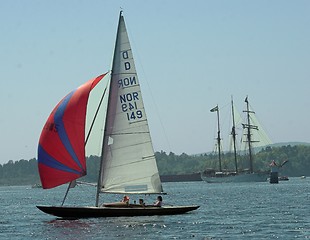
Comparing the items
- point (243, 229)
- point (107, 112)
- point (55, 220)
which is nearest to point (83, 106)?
point (107, 112)

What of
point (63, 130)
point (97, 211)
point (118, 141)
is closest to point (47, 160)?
point (63, 130)

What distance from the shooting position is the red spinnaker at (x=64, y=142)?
4925cm

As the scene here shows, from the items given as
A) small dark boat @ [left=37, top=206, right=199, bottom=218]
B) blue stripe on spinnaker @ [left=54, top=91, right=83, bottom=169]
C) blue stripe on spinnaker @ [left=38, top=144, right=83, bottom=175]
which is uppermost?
blue stripe on spinnaker @ [left=54, top=91, right=83, bottom=169]

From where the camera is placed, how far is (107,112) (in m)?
51.0

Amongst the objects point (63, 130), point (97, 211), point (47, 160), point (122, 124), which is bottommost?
point (97, 211)

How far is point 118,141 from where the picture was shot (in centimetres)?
5122

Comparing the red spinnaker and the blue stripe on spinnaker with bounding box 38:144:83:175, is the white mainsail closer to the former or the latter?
the red spinnaker

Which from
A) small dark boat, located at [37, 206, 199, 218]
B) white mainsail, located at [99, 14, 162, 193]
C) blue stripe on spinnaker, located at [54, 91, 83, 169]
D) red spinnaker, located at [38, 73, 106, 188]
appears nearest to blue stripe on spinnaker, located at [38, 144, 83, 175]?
red spinnaker, located at [38, 73, 106, 188]

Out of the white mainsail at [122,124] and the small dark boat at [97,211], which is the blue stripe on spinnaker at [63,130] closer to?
the white mainsail at [122,124]

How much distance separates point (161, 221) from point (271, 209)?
16616 mm

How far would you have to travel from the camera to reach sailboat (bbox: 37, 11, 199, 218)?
4978 cm

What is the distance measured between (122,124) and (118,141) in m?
1.09

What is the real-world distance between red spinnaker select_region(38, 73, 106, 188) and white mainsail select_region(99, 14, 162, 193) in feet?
5.66

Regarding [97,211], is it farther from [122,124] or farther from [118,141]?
[122,124]
